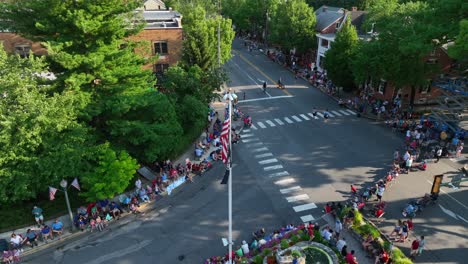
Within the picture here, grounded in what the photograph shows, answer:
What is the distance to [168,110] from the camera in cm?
2588

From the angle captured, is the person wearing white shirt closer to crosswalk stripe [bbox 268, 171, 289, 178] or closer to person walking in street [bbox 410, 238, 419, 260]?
person walking in street [bbox 410, 238, 419, 260]

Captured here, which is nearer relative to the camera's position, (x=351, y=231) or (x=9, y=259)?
(x=9, y=259)

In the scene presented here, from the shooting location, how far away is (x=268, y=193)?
24094 mm

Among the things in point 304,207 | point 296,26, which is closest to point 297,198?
point 304,207

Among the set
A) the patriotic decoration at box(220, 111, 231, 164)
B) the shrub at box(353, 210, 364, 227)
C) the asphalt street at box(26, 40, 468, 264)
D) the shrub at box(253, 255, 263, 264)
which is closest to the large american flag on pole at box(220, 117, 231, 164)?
the patriotic decoration at box(220, 111, 231, 164)

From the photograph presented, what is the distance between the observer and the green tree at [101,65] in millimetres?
21266

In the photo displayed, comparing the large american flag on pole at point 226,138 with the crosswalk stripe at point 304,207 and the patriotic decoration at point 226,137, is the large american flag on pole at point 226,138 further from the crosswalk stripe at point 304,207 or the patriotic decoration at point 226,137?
the crosswalk stripe at point 304,207

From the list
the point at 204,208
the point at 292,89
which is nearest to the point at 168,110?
the point at 204,208

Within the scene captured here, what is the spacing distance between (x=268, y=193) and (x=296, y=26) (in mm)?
34674

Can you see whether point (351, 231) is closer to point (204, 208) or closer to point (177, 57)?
point (204, 208)

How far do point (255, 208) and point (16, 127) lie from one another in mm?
13802

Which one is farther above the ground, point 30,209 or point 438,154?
point 438,154

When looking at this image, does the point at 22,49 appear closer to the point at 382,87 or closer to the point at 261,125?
the point at 261,125

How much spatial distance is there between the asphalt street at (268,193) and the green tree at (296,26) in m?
18.6
